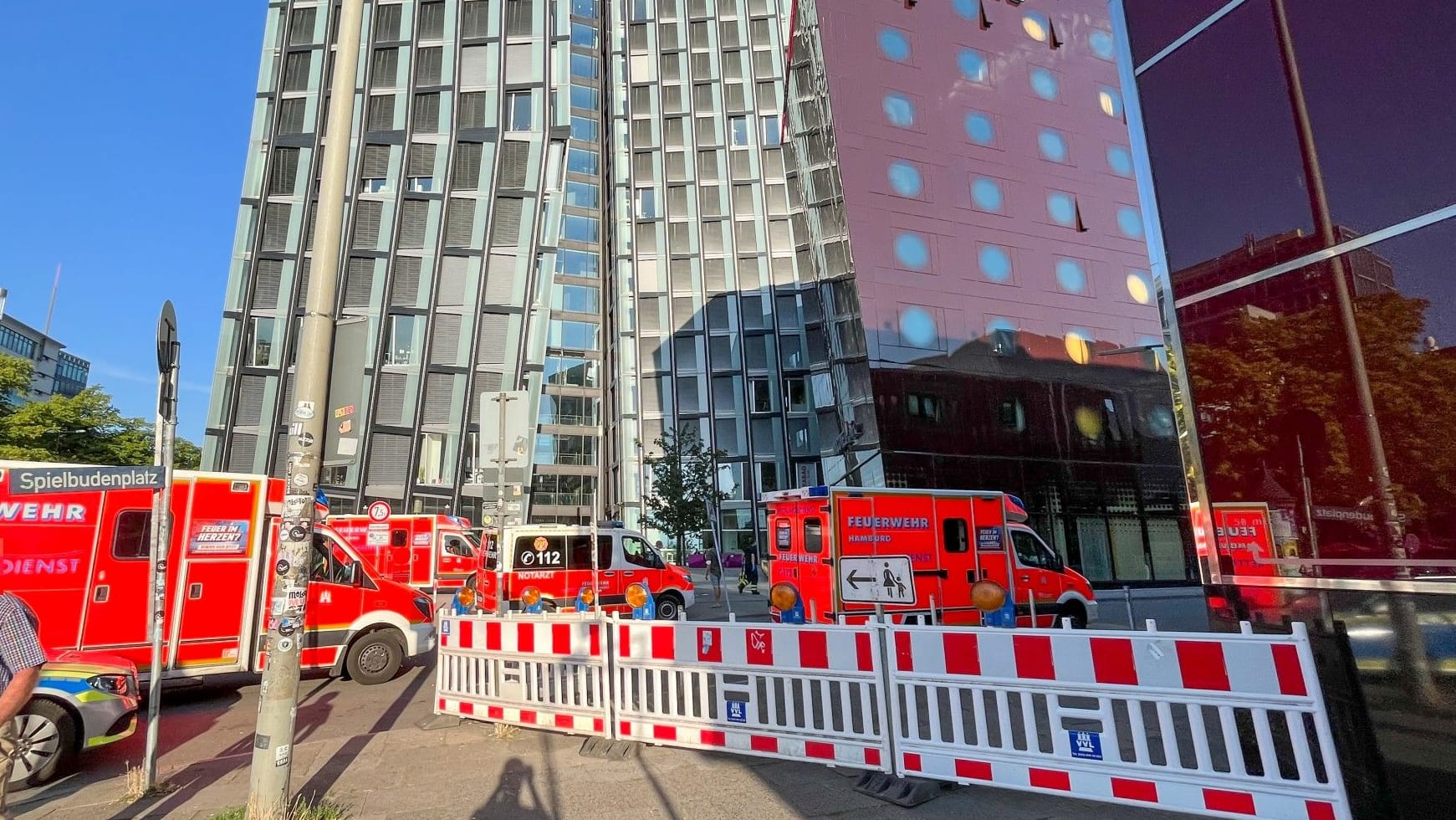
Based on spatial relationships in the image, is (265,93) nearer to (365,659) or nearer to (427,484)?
(427,484)

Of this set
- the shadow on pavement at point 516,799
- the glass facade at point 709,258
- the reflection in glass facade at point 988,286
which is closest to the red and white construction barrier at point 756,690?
the shadow on pavement at point 516,799

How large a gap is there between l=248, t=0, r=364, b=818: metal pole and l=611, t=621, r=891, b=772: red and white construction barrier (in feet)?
8.08

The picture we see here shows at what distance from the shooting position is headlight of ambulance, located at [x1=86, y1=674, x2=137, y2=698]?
595cm

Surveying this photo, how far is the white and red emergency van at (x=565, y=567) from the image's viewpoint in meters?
14.1

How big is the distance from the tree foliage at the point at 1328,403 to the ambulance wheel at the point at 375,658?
392 inches

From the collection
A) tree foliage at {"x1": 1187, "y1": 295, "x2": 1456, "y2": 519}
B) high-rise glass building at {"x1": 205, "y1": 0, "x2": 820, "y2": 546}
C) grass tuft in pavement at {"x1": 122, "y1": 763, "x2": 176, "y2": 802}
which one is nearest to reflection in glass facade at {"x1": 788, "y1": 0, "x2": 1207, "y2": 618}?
tree foliage at {"x1": 1187, "y1": 295, "x2": 1456, "y2": 519}

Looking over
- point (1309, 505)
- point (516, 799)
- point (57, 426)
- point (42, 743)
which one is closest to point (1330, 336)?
point (1309, 505)

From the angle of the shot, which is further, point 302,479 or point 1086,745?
point 302,479

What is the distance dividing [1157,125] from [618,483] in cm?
4297

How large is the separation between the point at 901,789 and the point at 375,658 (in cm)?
795

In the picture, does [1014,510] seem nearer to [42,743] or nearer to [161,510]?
[161,510]

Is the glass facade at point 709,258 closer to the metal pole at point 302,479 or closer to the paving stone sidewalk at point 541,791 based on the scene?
the paving stone sidewalk at point 541,791

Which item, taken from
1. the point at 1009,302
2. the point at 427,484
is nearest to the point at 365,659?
the point at 1009,302

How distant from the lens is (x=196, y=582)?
8742 millimetres
